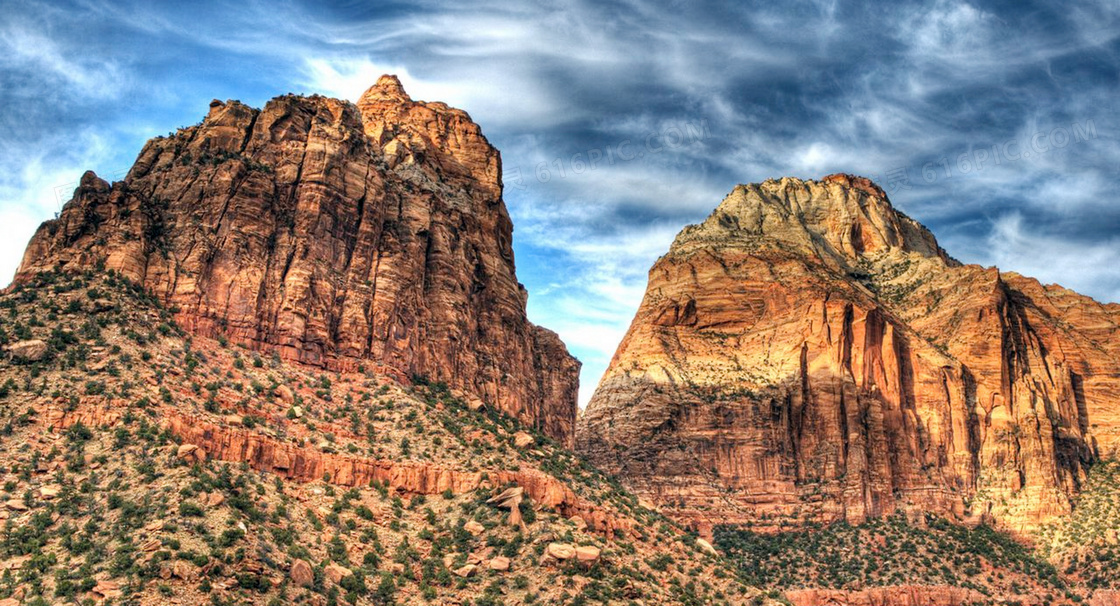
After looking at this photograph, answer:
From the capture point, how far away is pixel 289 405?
78.9m

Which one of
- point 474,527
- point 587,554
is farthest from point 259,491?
point 587,554

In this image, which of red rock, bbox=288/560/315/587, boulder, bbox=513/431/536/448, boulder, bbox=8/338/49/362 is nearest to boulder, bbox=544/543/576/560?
red rock, bbox=288/560/315/587

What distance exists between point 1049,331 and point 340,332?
103 m

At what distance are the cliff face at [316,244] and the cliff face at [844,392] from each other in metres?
29.0

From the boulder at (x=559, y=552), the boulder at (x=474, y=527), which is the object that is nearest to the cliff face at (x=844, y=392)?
the boulder at (x=474, y=527)

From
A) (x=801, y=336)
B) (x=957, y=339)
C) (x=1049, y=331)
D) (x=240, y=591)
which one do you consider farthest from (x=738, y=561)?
(x=240, y=591)

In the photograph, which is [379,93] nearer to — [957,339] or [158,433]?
[158,433]

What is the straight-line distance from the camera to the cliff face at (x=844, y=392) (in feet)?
438

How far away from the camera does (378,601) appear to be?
63.5 metres

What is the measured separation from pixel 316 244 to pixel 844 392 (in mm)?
73160

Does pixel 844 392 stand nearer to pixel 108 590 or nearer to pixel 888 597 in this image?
pixel 888 597

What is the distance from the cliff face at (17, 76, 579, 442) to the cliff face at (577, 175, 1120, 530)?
29024 mm

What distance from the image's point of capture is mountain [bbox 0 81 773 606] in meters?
59.9

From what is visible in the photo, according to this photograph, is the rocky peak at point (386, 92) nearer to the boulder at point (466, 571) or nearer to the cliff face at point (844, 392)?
the cliff face at point (844, 392)
